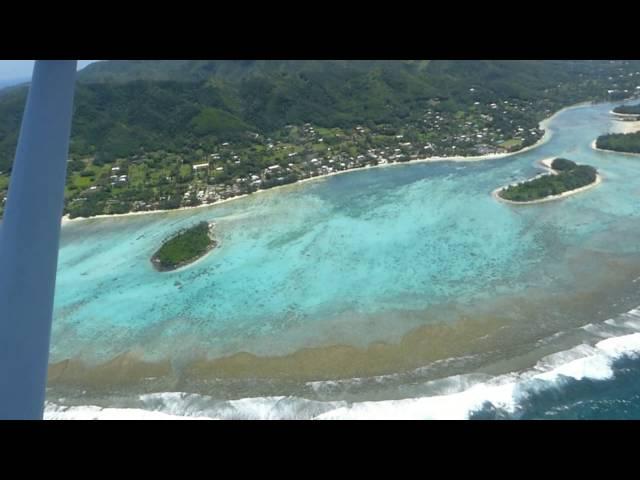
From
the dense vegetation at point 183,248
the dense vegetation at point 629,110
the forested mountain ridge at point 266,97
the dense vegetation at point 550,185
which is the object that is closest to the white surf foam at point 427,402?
the dense vegetation at point 183,248

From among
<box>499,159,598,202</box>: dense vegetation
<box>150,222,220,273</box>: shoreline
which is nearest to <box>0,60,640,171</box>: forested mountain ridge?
<box>499,159,598,202</box>: dense vegetation

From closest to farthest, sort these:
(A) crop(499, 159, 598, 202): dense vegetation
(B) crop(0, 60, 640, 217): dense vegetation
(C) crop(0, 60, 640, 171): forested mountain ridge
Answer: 1. (A) crop(499, 159, 598, 202): dense vegetation
2. (B) crop(0, 60, 640, 217): dense vegetation
3. (C) crop(0, 60, 640, 171): forested mountain ridge

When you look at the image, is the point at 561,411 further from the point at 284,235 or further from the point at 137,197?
the point at 137,197

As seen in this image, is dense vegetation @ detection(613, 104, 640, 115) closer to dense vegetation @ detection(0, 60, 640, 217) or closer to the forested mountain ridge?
dense vegetation @ detection(0, 60, 640, 217)

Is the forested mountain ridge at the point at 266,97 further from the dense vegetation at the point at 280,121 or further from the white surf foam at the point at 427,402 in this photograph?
the white surf foam at the point at 427,402

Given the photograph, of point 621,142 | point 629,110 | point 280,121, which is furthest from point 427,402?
point 629,110

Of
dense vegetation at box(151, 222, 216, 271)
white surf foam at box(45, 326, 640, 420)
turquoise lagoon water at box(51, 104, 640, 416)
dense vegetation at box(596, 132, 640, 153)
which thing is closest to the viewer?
white surf foam at box(45, 326, 640, 420)

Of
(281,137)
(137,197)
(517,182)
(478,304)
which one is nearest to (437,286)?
(478,304)
